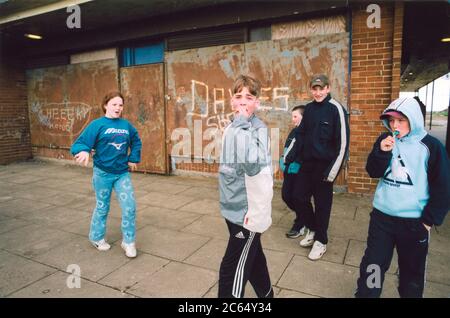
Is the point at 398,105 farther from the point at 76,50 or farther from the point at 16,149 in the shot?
the point at 16,149

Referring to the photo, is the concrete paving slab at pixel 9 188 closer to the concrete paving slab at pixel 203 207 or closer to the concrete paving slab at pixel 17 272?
the concrete paving slab at pixel 17 272

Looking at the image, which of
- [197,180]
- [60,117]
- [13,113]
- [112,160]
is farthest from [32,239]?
[13,113]

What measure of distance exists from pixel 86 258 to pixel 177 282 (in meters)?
1.23

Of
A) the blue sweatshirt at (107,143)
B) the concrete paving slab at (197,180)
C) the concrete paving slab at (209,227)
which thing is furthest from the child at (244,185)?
the concrete paving slab at (197,180)

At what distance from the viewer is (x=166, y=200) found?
581 centimetres

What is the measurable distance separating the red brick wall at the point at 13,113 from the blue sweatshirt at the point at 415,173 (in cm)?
1113

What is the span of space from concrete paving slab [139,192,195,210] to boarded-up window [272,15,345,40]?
144 inches

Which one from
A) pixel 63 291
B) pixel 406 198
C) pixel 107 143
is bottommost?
pixel 63 291

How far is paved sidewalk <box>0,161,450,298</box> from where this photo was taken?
289cm

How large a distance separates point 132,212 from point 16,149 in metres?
8.87

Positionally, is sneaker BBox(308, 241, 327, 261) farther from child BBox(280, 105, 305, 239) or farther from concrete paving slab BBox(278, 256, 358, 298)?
child BBox(280, 105, 305, 239)

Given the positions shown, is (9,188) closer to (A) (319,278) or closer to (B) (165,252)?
(B) (165,252)

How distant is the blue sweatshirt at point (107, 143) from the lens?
11.0 feet

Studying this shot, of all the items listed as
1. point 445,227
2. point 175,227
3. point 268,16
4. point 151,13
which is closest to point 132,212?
point 175,227
